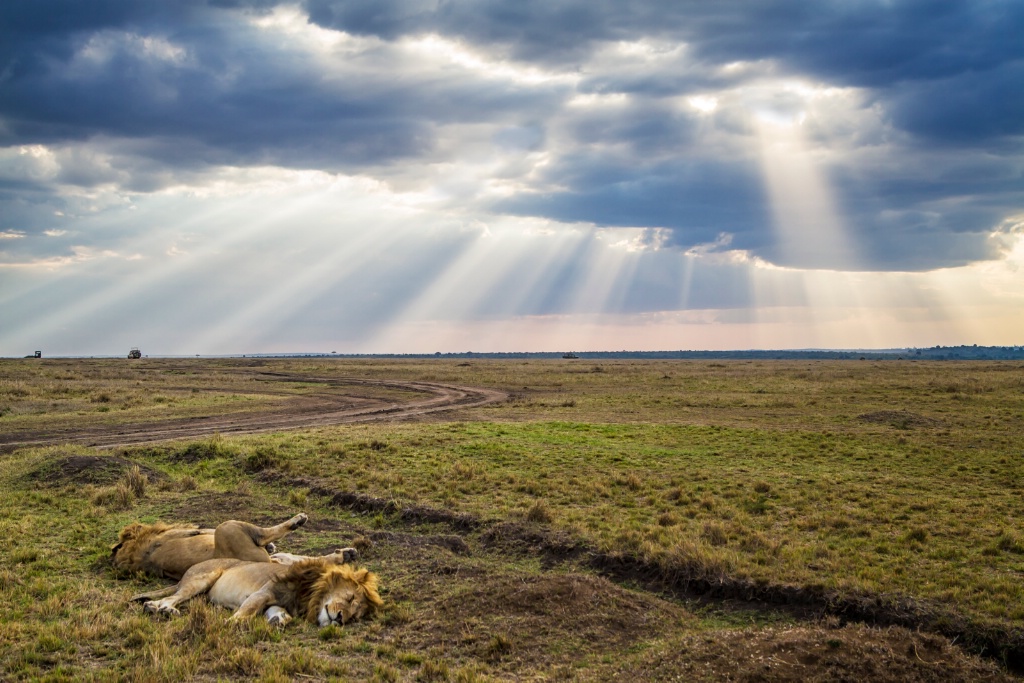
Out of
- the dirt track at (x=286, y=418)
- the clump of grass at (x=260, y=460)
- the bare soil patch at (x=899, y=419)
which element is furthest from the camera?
the bare soil patch at (x=899, y=419)

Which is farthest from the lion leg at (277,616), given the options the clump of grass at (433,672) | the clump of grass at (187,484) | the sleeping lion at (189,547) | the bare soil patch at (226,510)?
the clump of grass at (187,484)

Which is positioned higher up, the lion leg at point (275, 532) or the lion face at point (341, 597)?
the lion leg at point (275, 532)

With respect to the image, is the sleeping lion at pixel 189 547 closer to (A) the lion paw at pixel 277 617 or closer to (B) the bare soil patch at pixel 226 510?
(A) the lion paw at pixel 277 617

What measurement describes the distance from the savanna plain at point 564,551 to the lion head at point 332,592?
0.75ft

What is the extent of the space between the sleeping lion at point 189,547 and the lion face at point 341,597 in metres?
0.75

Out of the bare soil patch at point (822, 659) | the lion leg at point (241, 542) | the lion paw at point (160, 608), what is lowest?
the lion paw at point (160, 608)

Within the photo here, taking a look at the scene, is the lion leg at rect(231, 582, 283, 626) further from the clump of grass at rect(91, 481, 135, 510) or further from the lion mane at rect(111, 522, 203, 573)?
the clump of grass at rect(91, 481, 135, 510)

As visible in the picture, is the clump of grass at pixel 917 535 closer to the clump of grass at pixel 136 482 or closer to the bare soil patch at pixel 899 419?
the clump of grass at pixel 136 482

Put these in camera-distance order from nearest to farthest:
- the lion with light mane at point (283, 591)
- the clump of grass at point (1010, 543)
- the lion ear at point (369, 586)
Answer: the lion with light mane at point (283, 591), the lion ear at point (369, 586), the clump of grass at point (1010, 543)

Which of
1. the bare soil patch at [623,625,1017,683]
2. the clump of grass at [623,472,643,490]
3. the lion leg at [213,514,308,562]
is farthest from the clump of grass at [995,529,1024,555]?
the lion leg at [213,514,308,562]

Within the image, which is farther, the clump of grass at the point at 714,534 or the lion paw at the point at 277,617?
the clump of grass at the point at 714,534

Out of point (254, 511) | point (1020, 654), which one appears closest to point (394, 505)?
point (254, 511)

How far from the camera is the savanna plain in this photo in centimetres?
673

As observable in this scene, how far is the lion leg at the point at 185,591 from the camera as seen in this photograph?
798 centimetres
